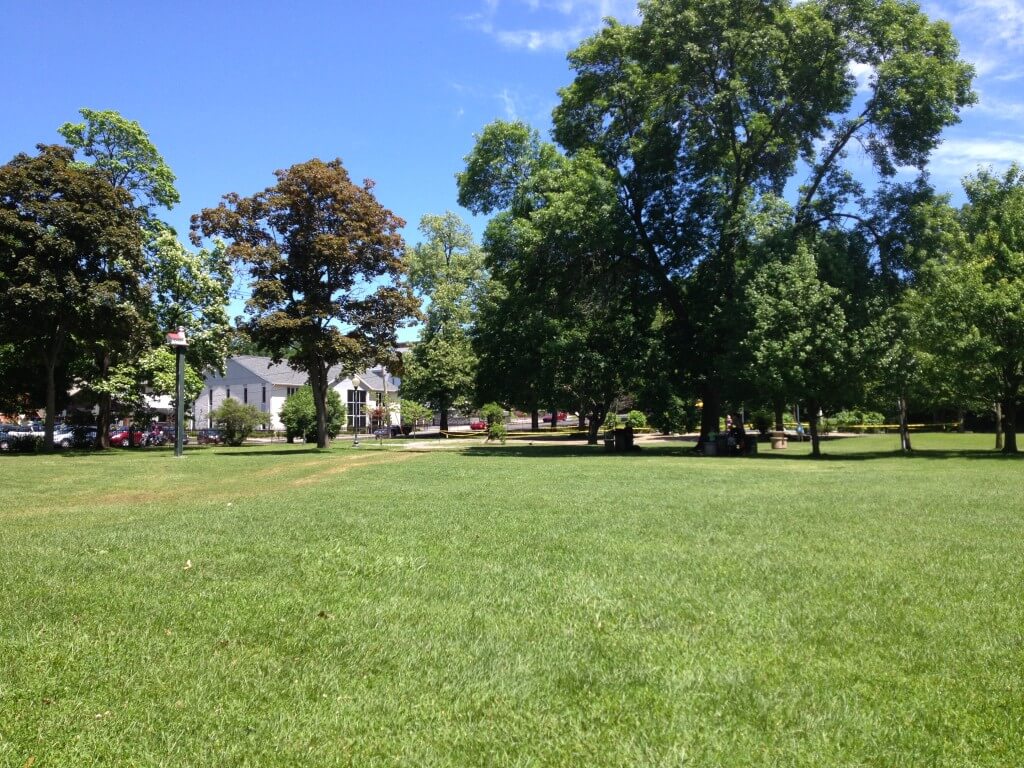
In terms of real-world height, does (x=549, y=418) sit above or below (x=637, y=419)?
below

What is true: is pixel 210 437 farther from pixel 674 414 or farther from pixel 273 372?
pixel 674 414

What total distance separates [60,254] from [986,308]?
115 ft

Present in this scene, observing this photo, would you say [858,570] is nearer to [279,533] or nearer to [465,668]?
[465,668]

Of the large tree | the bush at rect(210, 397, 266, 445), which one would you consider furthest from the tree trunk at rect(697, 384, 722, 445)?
the bush at rect(210, 397, 266, 445)

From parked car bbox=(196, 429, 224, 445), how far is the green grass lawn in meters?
44.0

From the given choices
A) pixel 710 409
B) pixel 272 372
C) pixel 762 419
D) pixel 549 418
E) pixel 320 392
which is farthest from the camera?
pixel 549 418

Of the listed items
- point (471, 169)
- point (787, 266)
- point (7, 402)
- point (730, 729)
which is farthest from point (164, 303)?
point (730, 729)

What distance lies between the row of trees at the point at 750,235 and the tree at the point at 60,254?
16073 mm

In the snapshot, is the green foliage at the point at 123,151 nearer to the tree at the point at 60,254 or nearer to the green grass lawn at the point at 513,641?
the tree at the point at 60,254

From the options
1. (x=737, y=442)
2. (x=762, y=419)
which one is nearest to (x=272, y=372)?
(x=762, y=419)

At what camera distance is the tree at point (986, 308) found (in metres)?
26.0

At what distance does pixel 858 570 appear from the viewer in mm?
6617

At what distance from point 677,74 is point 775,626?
99.1ft

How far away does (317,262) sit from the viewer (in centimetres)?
3103
